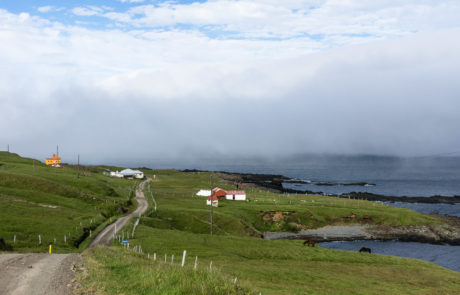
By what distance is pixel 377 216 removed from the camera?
101188mm

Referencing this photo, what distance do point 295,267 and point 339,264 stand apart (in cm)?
877

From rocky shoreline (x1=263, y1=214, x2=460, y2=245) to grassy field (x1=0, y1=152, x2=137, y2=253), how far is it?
40672 millimetres

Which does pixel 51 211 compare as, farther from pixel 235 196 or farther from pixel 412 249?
pixel 412 249

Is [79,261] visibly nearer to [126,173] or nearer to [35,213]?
[35,213]

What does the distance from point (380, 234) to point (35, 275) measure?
88.6m

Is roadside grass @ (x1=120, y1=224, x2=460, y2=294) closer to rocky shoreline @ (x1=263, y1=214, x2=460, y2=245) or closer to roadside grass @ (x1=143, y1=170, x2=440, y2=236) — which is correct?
roadside grass @ (x1=143, y1=170, x2=440, y2=236)

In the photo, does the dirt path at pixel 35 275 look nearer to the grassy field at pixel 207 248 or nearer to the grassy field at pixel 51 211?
the grassy field at pixel 207 248

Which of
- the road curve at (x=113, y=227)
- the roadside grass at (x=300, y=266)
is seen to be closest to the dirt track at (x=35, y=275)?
the roadside grass at (x=300, y=266)

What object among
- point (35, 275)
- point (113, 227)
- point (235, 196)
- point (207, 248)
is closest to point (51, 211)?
point (113, 227)

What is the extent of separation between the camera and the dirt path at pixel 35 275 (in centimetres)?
1712

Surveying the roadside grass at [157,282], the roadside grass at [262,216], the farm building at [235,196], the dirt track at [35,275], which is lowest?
the roadside grass at [262,216]

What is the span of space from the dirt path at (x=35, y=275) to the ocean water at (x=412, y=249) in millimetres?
65882

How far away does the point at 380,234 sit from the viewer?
3583 inches

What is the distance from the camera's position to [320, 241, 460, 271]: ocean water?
236ft
